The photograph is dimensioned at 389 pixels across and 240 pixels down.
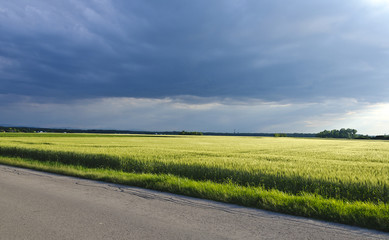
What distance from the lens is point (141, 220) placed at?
18.4 feet

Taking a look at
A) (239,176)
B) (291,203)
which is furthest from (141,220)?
(239,176)

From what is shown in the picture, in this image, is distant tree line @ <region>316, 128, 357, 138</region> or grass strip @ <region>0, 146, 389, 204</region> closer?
grass strip @ <region>0, 146, 389, 204</region>

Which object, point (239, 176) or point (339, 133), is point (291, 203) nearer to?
point (239, 176)

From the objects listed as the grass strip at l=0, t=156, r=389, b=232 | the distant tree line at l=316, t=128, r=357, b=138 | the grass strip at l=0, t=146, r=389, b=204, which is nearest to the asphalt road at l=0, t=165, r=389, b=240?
the grass strip at l=0, t=156, r=389, b=232

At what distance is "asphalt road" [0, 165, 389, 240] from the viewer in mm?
4855

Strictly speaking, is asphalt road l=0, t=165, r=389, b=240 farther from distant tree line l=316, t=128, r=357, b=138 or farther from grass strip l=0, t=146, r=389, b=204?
distant tree line l=316, t=128, r=357, b=138

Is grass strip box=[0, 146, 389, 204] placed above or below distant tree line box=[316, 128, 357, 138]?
below

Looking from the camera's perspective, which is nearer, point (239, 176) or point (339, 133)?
point (239, 176)

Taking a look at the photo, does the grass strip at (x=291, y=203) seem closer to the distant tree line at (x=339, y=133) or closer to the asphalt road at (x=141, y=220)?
the asphalt road at (x=141, y=220)

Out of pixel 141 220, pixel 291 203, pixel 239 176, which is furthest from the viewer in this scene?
pixel 239 176

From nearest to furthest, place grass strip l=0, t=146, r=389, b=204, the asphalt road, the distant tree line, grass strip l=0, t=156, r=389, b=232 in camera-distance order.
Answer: the asphalt road
grass strip l=0, t=156, r=389, b=232
grass strip l=0, t=146, r=389, b=204
the distant tree line

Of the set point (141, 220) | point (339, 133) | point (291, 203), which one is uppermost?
point (339, 133)

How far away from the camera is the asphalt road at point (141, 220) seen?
4.86 m

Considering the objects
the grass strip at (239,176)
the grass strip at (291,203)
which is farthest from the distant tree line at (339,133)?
the grass strip at (291,203)
